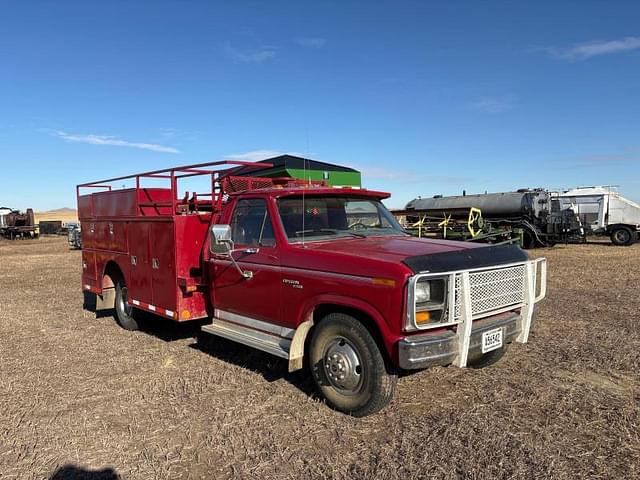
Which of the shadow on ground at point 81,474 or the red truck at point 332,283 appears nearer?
the shadow on ground at point 81,474

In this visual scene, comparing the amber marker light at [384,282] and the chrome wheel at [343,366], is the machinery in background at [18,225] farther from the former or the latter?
the amber marker light at [384,282]

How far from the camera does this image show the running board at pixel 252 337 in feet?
15.9

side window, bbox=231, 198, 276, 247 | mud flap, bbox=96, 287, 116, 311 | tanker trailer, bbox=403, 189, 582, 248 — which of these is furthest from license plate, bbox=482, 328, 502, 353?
tanker trailer, bbox=403, 189, 582, 248

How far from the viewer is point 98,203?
27.2ft

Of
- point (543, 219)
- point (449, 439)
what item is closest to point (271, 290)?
point (449, 439)

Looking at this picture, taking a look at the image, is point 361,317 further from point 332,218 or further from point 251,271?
point 251,271

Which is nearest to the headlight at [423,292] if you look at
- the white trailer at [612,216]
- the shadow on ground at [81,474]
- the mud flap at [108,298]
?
the shadow on ground at [81,474]

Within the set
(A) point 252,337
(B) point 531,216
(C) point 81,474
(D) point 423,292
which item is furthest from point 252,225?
(B) point 531,216

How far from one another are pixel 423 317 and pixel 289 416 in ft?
4.92

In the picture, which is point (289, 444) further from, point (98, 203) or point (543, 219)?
point (543, 219)

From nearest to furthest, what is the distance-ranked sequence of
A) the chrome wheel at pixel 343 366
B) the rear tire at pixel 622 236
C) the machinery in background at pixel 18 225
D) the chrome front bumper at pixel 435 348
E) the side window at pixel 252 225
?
1. the chrome front bumper at pixel 435 348
2. the chrome wheel at pixel 343 366
3. the side window at pixel 252 225
4. the rear tire at pixel 622 236
5. the machinery in background at pixel 18 225

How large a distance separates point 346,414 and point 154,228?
3671 millimetres

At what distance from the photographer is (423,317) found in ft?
13.2

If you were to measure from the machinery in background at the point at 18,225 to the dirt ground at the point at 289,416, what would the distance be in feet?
110
